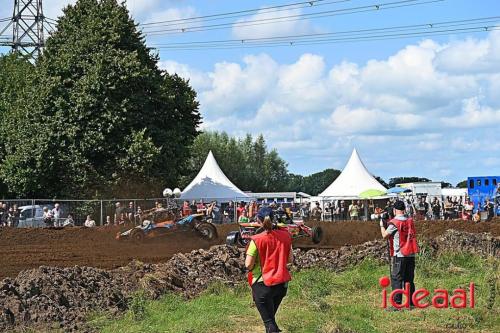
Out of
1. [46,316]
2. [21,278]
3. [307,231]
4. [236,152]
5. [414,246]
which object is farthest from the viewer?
[236,152]

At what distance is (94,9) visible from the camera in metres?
46.4

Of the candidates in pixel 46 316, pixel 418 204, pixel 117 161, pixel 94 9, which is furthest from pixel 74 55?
pixel 46 316

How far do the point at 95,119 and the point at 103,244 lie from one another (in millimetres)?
16715

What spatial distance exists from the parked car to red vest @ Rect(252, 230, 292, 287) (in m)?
28.1

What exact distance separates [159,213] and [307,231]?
17.6 ft

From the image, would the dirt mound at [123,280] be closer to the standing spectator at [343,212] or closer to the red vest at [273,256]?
Answer: the red vest at [273,256]

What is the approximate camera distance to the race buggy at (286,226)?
23.8 metres

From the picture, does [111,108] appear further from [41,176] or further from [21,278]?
[21,278]

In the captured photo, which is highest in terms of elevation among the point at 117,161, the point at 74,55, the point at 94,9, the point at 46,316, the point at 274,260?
the point at 94,9

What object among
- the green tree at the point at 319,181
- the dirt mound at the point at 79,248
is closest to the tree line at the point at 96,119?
the dirt mound at the point at 79,248

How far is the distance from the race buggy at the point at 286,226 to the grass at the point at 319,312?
7.62 meters

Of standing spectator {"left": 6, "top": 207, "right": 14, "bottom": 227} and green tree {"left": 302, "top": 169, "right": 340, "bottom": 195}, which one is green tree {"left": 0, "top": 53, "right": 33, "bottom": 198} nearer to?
standing spectator {"left": 6, "top": 207, "right": 14, "bottom": 227}

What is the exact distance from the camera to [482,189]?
43062mm

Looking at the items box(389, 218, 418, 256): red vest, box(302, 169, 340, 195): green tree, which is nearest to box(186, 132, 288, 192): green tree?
box(302, 169, 340, 195): green tree
